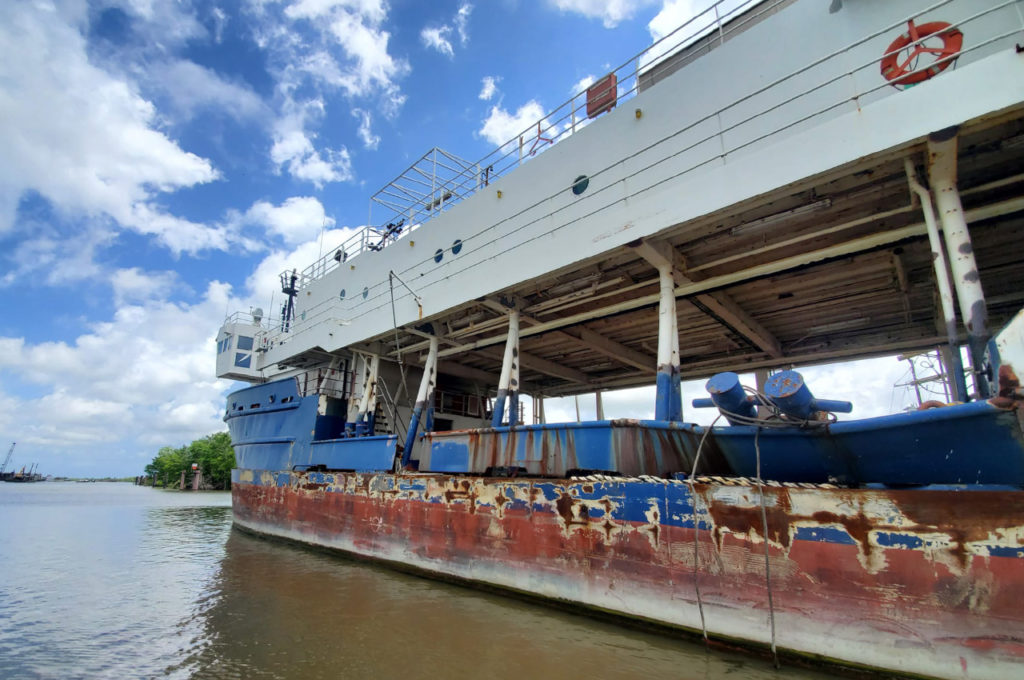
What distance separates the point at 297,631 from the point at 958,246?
7.87 m

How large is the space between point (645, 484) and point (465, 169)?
1133 cm

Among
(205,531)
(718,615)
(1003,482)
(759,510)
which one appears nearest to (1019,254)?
(1003,482)

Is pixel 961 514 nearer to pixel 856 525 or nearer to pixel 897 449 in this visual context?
pixel 856 525

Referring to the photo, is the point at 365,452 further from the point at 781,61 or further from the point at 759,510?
the point at 781,61

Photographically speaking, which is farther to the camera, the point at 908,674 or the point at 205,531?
the point at 205,531

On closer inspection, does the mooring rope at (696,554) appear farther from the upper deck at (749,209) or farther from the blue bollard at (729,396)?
the upper deck at (749,209)

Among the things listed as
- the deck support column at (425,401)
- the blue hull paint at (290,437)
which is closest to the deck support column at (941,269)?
the blue hull paint at (290,437)

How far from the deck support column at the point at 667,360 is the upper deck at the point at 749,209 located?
0.68 metres

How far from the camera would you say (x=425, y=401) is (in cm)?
1125

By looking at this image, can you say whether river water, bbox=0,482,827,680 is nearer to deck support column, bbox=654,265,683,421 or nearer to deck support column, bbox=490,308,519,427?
deck support column, bbox=654,265,683,421

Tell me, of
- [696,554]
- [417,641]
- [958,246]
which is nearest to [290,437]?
[417,641]

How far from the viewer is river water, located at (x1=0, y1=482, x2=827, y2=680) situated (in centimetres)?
362

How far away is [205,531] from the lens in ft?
44.1

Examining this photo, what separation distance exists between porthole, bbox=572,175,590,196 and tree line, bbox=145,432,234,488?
166 ft
